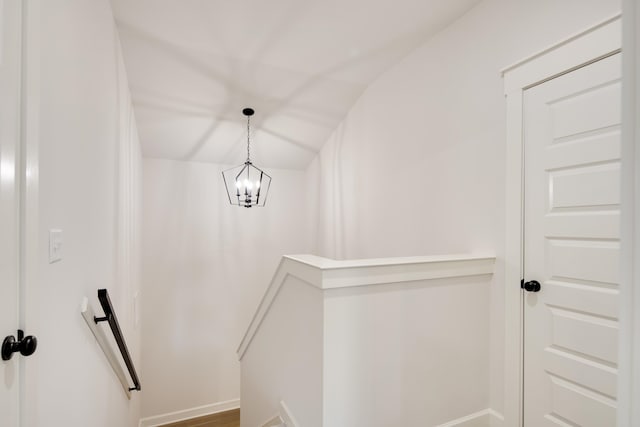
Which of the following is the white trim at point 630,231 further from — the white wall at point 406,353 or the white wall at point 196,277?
the white wall at point 196,277

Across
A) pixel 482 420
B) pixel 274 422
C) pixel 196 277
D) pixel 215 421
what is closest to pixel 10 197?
pixel 274 422

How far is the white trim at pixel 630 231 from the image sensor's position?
478 mm

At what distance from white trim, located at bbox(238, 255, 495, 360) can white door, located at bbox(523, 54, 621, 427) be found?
356 mm

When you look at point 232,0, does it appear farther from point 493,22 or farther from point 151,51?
point 493,22

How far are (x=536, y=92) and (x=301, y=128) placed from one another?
8.33 feet

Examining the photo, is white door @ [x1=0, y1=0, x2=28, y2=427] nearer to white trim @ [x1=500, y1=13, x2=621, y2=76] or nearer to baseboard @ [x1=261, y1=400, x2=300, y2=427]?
baseboard @ [x1=261, y1=400, x2=300, y2=427]

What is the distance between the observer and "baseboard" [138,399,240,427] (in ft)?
12.7

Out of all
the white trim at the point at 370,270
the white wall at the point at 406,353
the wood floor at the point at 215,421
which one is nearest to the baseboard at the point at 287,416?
the white wall at the point at 406,353

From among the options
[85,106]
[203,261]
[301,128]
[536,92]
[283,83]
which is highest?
[283,83]

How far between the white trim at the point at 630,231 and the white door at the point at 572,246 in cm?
119

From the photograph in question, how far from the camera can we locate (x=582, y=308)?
5.13 feet

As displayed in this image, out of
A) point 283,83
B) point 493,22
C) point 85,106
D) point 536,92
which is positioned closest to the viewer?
point 85,106

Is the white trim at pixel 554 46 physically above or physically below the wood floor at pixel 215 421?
above

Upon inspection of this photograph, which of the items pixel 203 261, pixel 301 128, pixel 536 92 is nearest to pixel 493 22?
pixel 536 92
